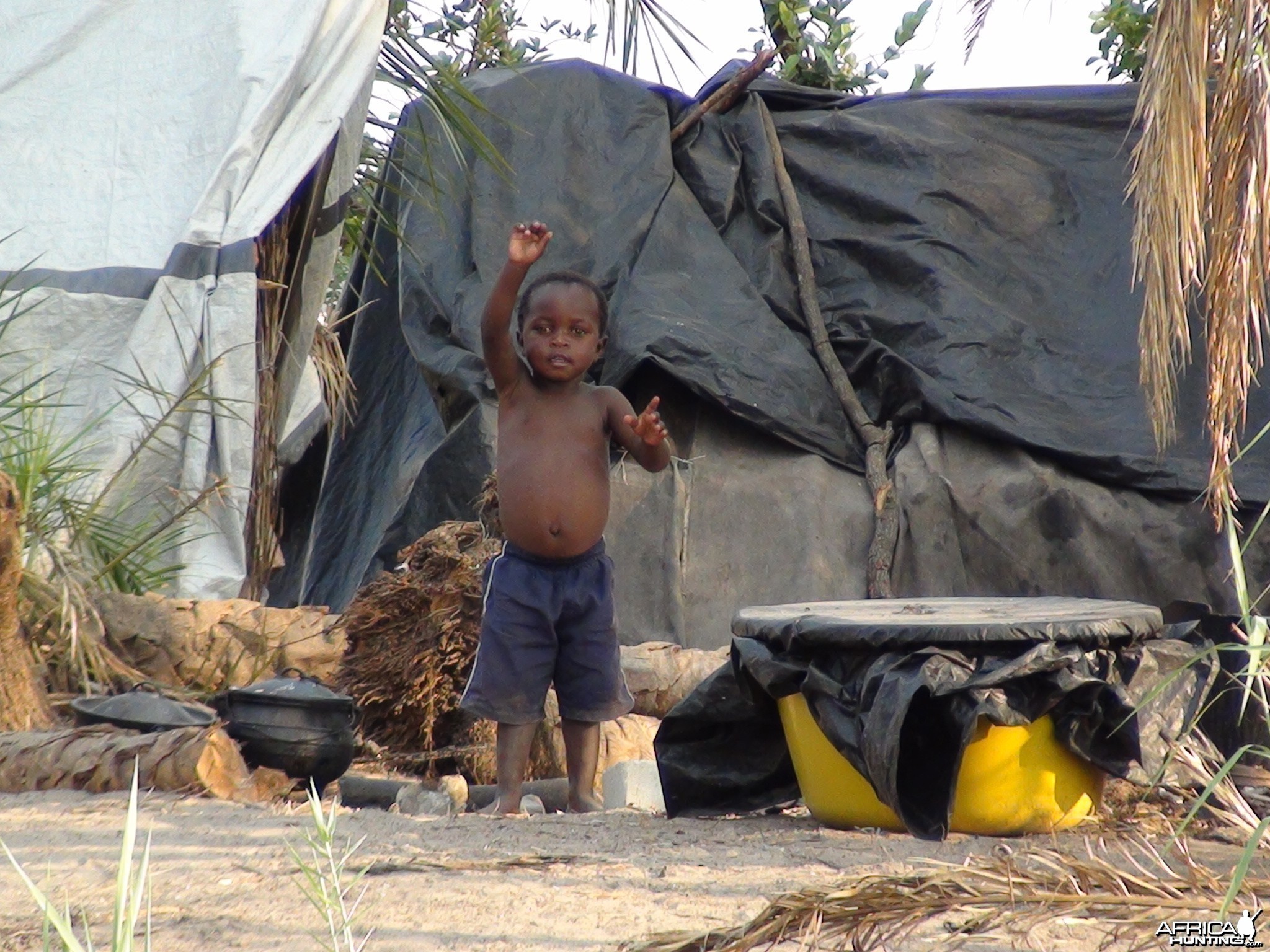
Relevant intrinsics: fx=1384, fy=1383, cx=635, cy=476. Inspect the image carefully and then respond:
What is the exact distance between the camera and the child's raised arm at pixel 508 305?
2979mm

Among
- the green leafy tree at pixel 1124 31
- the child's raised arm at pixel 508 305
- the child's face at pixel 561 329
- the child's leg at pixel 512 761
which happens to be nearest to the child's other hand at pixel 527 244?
the child's raised arm at pixel 508 305

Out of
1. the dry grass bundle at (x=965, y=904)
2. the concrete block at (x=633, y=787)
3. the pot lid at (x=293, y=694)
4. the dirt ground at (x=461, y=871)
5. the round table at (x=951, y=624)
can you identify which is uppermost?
the round table at (x=951, y=624)

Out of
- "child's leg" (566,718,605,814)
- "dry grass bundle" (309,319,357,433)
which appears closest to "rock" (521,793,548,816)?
"child's leg" (566,718,605,814)

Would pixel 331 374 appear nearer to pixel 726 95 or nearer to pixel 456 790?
pixel 726 95

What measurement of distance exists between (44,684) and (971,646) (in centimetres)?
236

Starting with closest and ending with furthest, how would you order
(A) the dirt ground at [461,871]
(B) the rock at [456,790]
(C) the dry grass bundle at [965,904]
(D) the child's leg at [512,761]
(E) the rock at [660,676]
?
(C) the dry grass bundle at [965,904] < (A) the dirt ground at [461,871] < (D) the child's leg at [512,761] < (B) the rock at [456,790] < (E) the rock at [660,676]

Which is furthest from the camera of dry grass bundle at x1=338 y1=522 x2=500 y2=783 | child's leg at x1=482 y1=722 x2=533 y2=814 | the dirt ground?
dry grass bundle at x1=338 y1=522 x2=500 y2=783

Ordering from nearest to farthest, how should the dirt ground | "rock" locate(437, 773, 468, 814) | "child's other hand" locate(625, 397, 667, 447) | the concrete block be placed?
the dirt ground, "child's other hand" locate(625, 397, 667, 447), "rock" locate(437, 773, 468, 814), the concrete block

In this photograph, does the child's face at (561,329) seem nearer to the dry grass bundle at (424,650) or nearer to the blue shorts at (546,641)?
the blue shorts at (546,641)

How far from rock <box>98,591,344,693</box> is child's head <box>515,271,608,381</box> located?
1402 millimetres

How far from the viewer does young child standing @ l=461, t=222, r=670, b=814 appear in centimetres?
310

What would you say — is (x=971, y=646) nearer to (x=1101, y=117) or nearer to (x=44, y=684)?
(x=44, y=684)

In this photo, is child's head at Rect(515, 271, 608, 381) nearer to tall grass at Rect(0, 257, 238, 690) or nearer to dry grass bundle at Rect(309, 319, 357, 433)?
tall grass at Rect(0, 257, 238, 690)

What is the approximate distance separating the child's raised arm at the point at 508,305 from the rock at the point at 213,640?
1316 millimetres
